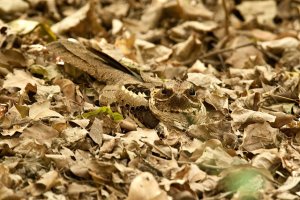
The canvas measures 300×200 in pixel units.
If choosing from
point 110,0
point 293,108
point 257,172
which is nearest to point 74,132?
point 257,172

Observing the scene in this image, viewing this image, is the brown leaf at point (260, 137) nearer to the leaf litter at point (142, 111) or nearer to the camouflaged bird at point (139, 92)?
the leaf litter at point (142, 111)

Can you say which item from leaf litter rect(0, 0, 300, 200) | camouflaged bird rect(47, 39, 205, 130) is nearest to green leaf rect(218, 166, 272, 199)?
leaf litter rect(0, 0, 300, 200)

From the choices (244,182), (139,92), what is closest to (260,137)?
(244,182)

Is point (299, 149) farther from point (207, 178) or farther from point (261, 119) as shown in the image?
point (207, 178)

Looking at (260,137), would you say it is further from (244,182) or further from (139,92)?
(139,92)

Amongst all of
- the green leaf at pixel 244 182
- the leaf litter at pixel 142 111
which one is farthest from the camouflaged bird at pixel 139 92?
the green leaf at pixel 244 182

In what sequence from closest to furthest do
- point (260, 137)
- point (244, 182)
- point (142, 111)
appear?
point (244, 182) < point (260, 137) < point (142, 111)

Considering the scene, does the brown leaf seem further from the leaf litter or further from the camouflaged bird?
the camouflaged bird
